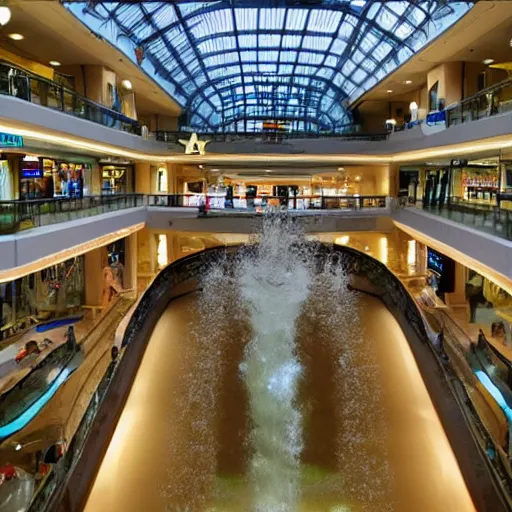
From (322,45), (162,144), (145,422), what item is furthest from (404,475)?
(322,45)

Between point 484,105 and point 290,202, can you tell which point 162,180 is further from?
point 484,105

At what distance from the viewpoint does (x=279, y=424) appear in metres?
8.91

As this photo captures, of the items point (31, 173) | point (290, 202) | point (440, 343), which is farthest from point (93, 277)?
point (440, 343)

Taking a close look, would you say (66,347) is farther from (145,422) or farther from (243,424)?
(243,424)

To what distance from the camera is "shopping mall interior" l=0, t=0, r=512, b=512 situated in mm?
7738

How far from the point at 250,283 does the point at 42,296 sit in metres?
5.75

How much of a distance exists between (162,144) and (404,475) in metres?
16.3

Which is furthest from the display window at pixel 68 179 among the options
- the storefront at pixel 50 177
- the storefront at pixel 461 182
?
the storefront at pixel 461 182

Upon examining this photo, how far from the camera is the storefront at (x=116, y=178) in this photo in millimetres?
20672

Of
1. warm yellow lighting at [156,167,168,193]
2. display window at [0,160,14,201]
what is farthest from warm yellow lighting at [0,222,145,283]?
warm yellow lighting at [156,167,168,193]

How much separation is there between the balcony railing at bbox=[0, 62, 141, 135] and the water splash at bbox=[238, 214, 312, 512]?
5.99 m

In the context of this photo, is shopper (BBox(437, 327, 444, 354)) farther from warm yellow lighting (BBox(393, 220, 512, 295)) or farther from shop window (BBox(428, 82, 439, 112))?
shop window (BBox(428, 82, 439, 112))

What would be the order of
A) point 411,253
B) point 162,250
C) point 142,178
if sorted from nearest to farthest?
point 142,178, point 411,253, point 162,250

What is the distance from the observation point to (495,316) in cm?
1494
